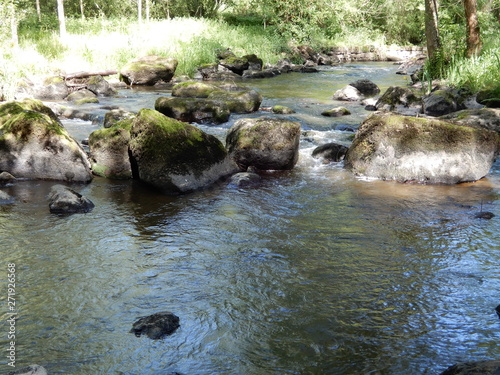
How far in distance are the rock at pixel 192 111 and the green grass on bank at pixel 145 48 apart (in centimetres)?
392

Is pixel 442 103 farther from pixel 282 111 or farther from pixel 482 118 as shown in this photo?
pixel 282 111

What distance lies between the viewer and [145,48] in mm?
21062

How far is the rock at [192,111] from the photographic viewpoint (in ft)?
38.1

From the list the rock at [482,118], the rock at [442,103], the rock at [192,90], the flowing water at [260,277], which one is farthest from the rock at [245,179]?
the rock at [192,90]

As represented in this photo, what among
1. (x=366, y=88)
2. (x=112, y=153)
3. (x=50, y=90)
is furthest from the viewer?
(x=366, y=88)

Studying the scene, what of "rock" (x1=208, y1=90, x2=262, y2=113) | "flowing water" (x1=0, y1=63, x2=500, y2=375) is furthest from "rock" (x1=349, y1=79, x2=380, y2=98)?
"flowing water" (x1=0, y1=63, x2=500, y2=375)

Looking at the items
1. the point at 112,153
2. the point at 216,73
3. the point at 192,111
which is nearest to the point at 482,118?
the point at 192,111

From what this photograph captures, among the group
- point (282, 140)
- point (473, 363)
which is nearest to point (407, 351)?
point (473, 363)

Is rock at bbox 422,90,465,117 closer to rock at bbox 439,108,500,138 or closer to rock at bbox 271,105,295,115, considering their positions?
rock at bbox 439,108,500,138

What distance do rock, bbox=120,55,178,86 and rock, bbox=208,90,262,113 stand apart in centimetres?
593

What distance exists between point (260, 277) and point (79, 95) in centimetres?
1215

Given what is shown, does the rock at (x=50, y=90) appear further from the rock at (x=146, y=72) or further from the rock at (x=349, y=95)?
the rock at (x=349, y=95)

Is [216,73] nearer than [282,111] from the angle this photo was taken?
No

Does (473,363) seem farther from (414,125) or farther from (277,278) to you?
(414,125)
